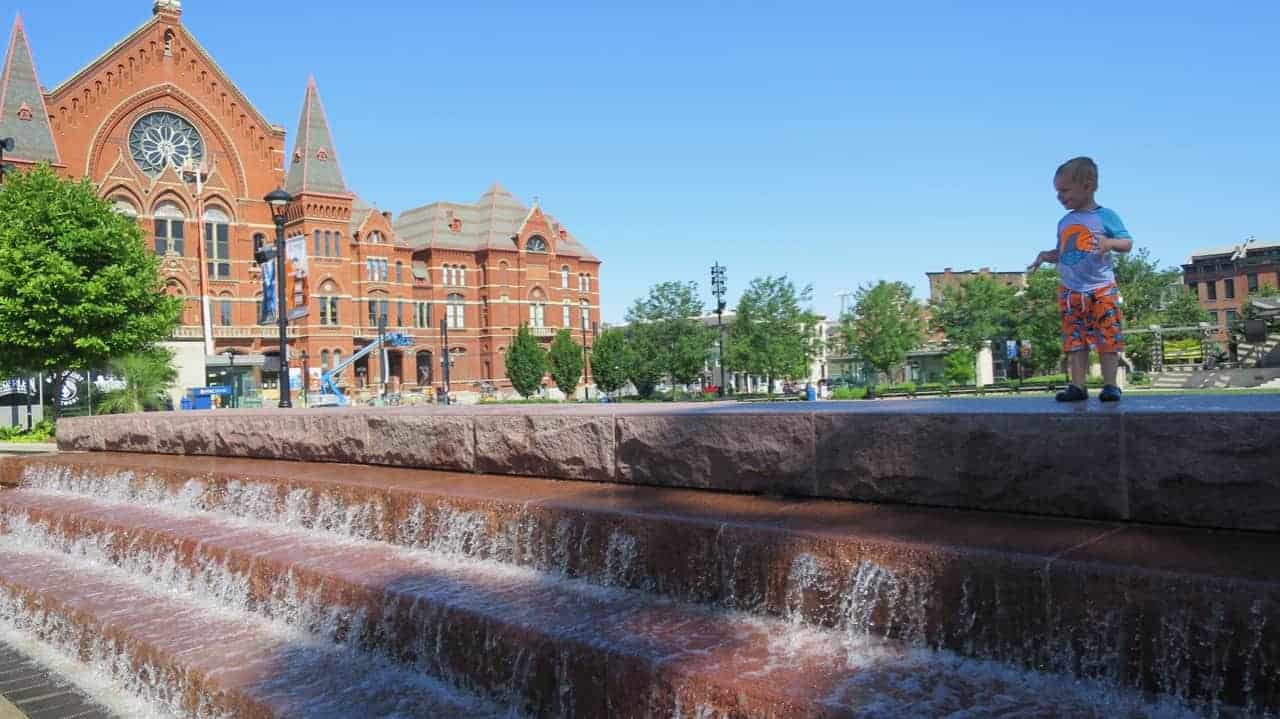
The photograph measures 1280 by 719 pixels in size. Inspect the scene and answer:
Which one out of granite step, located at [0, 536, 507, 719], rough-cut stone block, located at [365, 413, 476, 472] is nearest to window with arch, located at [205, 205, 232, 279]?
rough-cut stone block, located at [365, 413, 476, 472]

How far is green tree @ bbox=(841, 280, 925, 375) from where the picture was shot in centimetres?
5434

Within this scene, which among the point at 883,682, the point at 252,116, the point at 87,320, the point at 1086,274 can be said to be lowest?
the point at 883,682

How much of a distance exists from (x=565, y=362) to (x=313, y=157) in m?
21.7

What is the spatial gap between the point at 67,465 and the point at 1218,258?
90.8 m

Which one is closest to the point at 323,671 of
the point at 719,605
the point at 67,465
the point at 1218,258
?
the point at 719,605

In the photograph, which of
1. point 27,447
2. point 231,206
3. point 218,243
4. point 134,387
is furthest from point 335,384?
point 27,447

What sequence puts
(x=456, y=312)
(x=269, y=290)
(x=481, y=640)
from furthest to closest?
(x=456, y=312), (x=269, y=290), (x=481, y=640)

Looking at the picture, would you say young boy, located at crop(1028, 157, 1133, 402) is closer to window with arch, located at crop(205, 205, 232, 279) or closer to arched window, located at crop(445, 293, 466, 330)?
window with arch, located at crop(205, 205, 232, 279)

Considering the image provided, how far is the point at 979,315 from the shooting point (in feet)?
177

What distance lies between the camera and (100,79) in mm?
47000

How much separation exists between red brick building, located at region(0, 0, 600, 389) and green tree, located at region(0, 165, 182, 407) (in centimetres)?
1156

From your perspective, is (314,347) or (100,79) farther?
(314,347)

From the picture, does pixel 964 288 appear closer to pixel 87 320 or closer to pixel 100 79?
pixel 87 320

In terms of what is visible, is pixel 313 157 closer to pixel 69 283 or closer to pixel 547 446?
pixel 69 283
